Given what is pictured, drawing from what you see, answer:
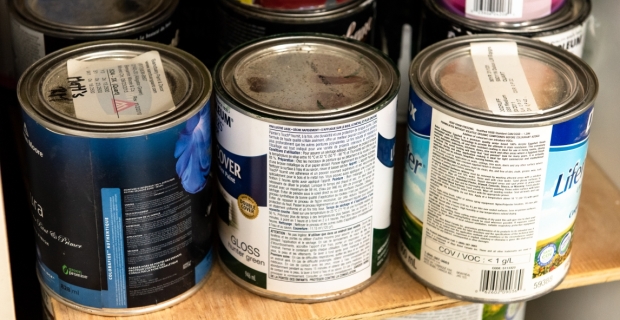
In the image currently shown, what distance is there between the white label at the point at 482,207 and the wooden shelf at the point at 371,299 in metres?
0.03

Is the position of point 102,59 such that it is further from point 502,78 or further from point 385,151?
point 502,78

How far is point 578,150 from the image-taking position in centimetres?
84

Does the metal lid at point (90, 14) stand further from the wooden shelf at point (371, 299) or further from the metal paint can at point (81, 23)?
the wooden shelf at point (371, 299)

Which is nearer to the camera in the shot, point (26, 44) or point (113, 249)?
point (113, 249)

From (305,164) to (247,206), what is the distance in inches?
3.6

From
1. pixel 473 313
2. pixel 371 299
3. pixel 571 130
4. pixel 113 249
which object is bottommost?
pixel 473 313

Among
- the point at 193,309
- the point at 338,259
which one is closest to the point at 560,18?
the point at 338,259

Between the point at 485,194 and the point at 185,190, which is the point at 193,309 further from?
the point at 485,194

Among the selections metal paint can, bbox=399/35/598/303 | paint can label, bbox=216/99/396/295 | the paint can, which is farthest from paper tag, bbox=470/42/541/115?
the paint can

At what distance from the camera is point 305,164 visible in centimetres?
80

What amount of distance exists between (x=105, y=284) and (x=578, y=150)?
0.49 metres

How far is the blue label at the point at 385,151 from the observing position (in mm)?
840

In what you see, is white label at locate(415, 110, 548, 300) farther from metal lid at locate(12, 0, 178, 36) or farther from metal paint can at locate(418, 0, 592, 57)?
metal lid at locate(12, 0, 178, 36)

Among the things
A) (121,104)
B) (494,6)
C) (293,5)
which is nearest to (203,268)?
(121,104)
